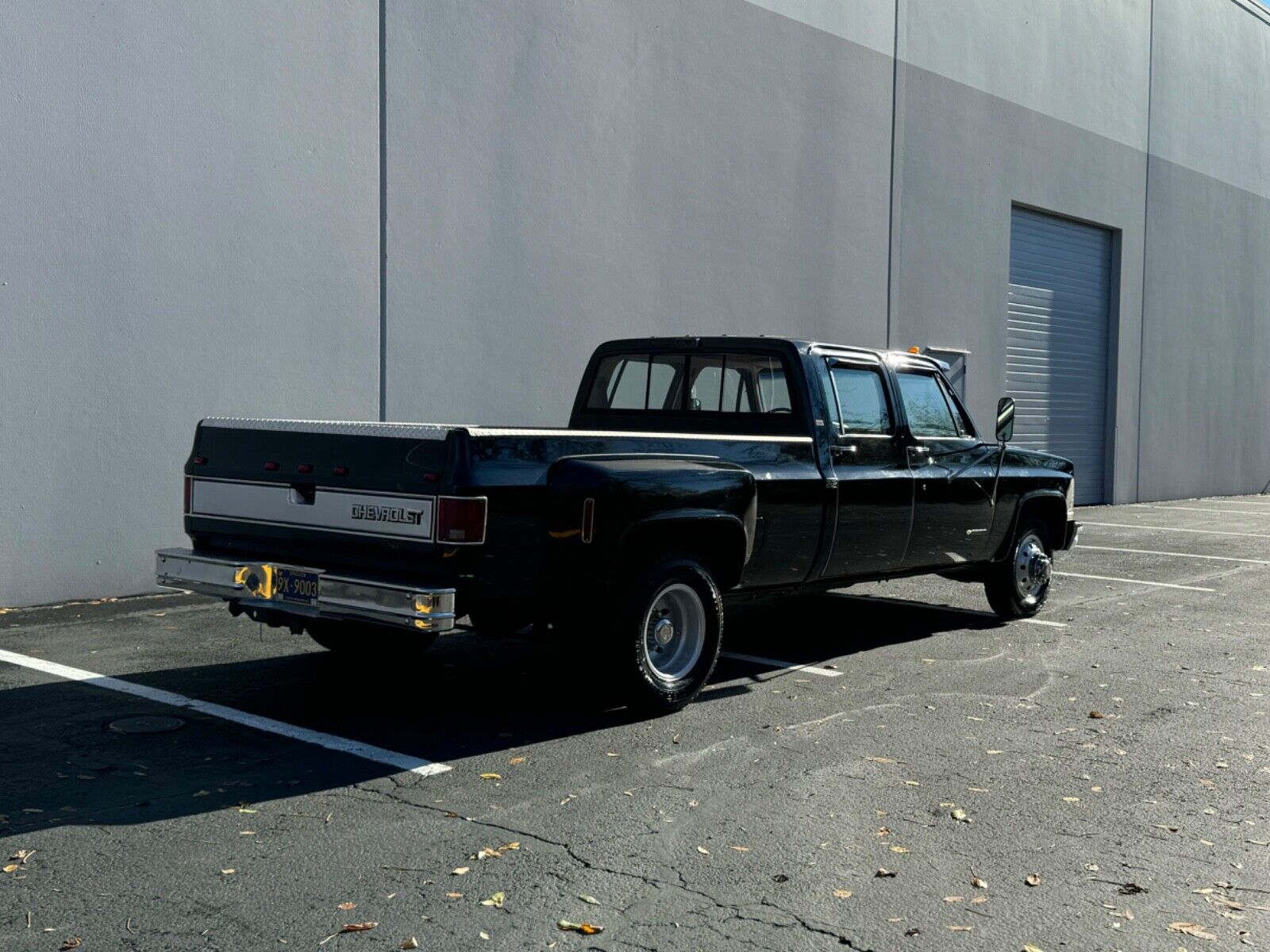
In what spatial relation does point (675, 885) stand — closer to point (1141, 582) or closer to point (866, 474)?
point (866, 474)

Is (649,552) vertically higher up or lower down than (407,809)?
higher up

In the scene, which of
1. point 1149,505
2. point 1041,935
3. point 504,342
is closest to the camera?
point 1041,935

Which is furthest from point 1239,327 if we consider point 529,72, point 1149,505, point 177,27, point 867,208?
point 177,27

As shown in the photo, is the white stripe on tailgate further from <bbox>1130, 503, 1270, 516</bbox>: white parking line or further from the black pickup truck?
<bbox>1130, 503, 1270, 516</bbox>: white parking line

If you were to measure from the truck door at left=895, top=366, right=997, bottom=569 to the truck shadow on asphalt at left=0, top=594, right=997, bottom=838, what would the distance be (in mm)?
775

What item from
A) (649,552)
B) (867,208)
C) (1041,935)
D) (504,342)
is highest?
(867,208)

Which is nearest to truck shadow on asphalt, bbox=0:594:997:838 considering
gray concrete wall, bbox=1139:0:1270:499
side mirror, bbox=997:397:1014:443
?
side mirror, bbox=997:397:1014:443

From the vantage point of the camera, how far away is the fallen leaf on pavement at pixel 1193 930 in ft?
12.9

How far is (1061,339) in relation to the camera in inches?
856

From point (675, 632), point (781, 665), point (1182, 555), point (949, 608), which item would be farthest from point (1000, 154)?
point (675, 632)

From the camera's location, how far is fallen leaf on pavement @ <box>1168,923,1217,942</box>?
3945mm

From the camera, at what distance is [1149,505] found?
76.2 ft

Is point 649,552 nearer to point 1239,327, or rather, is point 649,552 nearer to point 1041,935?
point 1041,935

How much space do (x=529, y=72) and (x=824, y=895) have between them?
10184 mm
